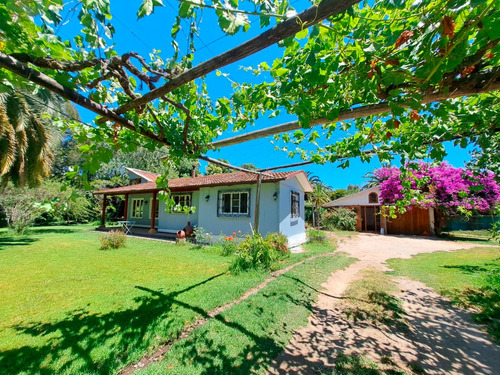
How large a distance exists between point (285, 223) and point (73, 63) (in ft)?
32.4

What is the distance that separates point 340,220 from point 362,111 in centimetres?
2053

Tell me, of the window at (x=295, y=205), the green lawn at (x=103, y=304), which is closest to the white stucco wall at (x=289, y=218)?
the window at (x=295, y=205)

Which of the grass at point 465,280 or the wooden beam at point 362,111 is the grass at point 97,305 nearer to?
the wooden beam at point 362,111

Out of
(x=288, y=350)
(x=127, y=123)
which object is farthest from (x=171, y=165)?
(x=288, y=350)

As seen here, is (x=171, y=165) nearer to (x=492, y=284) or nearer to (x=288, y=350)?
(x=288, y=350)

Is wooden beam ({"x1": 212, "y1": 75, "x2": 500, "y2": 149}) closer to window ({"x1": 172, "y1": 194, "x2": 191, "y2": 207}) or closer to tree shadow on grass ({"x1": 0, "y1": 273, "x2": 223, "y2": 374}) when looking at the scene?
tree shadow on grass ({"x1": 0, "y1": 273, "x2": 223, "y2": 374})

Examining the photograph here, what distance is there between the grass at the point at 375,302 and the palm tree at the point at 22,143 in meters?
11.0

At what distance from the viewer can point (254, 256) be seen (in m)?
6.42

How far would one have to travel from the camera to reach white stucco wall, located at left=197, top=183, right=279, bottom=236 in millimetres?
10258

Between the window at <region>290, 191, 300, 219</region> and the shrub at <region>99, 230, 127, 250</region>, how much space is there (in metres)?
8.80

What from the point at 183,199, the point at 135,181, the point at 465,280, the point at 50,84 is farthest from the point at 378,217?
the point at 135,181

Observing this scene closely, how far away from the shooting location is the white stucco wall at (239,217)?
33.7 ft

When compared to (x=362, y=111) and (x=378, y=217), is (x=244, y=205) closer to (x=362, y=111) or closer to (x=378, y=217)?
(x=362, y=111)

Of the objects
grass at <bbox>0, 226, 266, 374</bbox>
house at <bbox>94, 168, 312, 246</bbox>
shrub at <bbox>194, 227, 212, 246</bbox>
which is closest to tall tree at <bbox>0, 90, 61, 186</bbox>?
grass at <bbox>0, 226, 266, 374</bbox>
